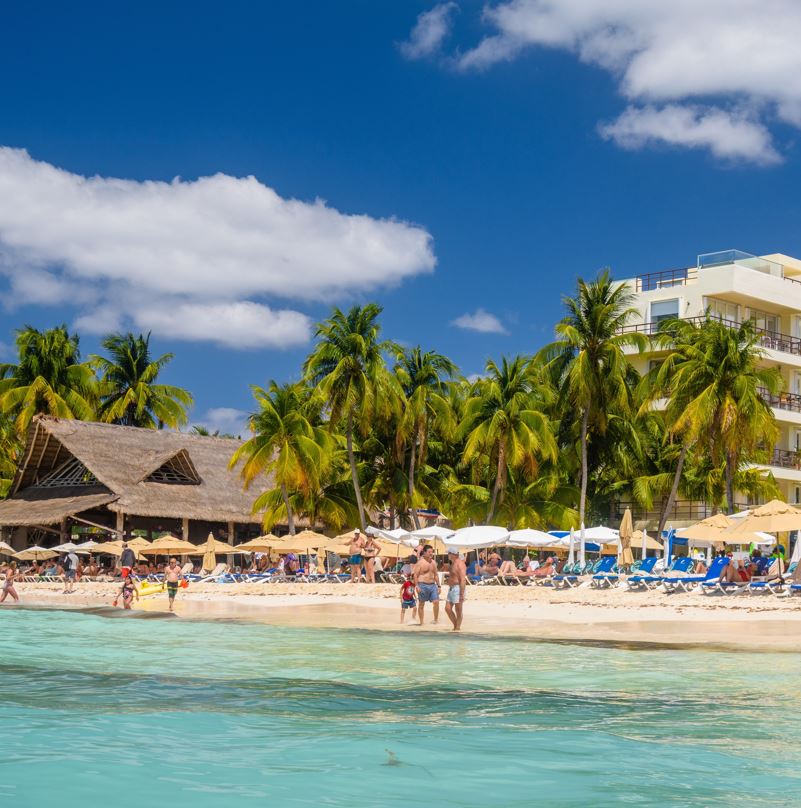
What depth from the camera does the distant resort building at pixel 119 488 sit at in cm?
3816

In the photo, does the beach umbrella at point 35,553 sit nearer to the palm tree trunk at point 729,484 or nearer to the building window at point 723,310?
the palm tree trunk at point 729,484

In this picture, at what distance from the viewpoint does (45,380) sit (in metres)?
47.4

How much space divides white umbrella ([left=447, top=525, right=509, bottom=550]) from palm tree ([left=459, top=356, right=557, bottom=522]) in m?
8.43

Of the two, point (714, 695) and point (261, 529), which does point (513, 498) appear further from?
point (714, 695)

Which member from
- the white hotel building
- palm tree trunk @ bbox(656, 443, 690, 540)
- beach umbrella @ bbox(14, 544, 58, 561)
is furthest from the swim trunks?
the white hotel building

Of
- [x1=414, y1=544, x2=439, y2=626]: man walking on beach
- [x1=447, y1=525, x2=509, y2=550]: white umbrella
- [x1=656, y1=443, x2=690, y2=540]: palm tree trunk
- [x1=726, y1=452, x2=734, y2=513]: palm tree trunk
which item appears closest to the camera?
[x1=414, y1=544, x2=439, y2=626]: man walking on beach

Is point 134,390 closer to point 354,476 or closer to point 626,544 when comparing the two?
point 354,476

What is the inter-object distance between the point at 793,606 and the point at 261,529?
26093 mm

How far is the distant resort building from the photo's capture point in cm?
3816

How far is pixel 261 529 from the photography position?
1686 inches

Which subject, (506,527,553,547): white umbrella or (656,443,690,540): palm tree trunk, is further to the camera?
(656,443,690,540): palm tree trunk

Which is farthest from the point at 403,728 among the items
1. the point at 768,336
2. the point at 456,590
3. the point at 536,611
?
the point at 768,336

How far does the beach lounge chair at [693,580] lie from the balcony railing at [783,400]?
1870 cm

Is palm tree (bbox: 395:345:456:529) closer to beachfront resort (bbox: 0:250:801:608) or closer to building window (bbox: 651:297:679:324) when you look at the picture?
beachfront resort (bbox: 0:250:801:608)
